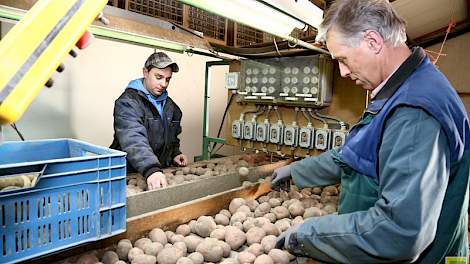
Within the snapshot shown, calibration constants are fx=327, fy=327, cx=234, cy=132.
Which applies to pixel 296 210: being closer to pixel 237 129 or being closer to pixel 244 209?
pixel 244 209

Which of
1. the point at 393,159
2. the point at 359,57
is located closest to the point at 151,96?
the point at 359,57

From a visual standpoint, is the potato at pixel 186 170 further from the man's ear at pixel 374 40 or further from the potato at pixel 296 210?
the man's ear at pixel 374 40

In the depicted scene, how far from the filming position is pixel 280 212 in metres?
1.53

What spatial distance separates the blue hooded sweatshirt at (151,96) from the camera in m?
2.07

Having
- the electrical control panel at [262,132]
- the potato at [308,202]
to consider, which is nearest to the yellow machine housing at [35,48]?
the potato at [308,202]

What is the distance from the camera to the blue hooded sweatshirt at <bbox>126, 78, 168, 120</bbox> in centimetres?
207

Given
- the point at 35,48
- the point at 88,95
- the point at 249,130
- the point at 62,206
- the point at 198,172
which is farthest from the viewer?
A: the point at 88,95

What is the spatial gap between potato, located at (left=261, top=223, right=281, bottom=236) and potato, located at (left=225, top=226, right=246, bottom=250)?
0.32 ft

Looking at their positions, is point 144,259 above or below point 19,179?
below

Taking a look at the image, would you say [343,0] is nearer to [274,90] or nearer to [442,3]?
[274,90]

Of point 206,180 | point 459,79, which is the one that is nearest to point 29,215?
point 206,180

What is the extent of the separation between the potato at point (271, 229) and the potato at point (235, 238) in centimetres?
10

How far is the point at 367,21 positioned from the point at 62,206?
0.97m

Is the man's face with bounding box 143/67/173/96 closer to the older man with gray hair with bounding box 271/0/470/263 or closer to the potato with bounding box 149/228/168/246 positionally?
the potato with bounding box 149/228/168/246
